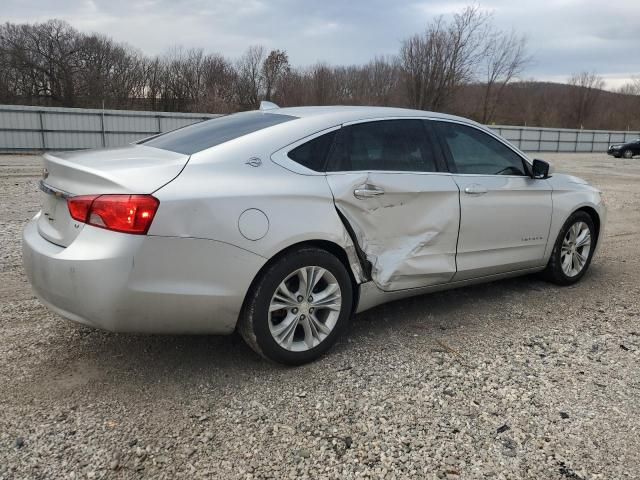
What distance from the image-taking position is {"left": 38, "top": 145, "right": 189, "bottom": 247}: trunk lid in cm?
282

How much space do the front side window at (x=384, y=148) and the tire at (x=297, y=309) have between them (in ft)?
2.16

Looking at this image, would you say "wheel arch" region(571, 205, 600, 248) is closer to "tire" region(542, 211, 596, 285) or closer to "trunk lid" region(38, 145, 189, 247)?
"tire" region(542, 211, 596, 285)

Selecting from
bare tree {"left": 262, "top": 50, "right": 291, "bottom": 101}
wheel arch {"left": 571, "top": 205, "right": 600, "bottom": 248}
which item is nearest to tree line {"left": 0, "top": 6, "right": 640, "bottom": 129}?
bare tree {"left": 262, "top": 50, "right": 291, "bottom": 101}

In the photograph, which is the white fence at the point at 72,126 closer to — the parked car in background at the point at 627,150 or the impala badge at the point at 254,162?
the impala badge at the point at 254,162

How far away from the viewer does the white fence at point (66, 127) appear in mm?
24062

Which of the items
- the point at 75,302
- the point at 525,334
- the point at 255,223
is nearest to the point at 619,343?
the point at 525,334

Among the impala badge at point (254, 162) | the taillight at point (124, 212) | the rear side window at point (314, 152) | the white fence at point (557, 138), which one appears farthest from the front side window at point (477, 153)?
the white fence at point (557, 138)

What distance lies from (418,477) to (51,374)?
2167 millimetres

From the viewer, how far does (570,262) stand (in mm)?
5121

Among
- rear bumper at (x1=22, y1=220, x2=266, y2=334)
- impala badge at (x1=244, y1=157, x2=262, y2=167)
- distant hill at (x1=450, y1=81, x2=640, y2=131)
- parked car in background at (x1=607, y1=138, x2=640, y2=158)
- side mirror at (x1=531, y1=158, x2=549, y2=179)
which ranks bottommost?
parked car in background at (x1=607, y1=138, x2=640, y2=158)

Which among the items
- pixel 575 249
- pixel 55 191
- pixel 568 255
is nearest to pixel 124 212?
pixel 55 191

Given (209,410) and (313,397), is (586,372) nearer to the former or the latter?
(313,397)

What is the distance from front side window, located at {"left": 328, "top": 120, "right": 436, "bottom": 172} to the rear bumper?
985 mm

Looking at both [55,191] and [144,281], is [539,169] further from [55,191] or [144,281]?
[55,191]
